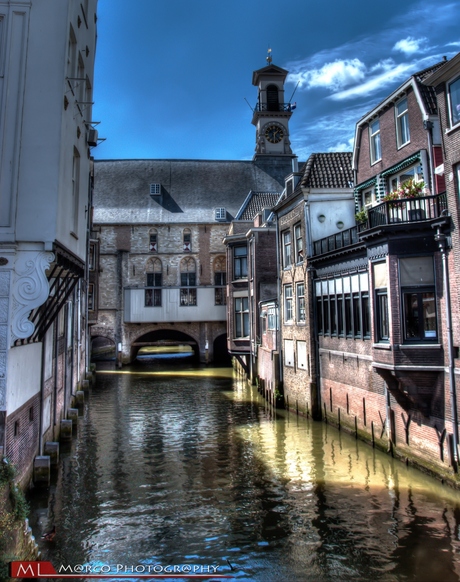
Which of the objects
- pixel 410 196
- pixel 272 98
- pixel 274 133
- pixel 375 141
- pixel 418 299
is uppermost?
pixel 272 98

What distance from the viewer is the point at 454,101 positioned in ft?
40.5

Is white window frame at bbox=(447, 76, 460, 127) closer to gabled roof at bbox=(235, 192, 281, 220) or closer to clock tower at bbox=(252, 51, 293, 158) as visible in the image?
gabled roof at bbox=(235, 192, 281, 220)

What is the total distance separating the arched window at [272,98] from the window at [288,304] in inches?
1445

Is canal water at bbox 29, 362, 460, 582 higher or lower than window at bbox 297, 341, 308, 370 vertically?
lower

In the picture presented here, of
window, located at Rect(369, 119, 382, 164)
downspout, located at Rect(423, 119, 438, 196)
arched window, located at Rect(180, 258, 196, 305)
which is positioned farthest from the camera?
arched window, located at Rect(180, 258, 196, 305)

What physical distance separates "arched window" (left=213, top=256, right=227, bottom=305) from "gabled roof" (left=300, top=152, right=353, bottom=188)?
84.4 feet

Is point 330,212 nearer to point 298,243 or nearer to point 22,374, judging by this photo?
point 298,243

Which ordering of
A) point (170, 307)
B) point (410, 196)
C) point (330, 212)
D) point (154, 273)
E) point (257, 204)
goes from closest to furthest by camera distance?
1. point (410, 196)
2. point (330, 212)
3. point (257, 204)
4. point (170, 307)
5. point (154, 273)

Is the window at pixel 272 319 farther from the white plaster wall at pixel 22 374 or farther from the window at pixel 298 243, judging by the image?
the white plaster wall at pixel 22 374

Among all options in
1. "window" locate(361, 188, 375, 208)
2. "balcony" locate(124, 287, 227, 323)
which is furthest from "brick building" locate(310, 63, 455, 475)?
"balcony" locate(124, 287, 227, 323)

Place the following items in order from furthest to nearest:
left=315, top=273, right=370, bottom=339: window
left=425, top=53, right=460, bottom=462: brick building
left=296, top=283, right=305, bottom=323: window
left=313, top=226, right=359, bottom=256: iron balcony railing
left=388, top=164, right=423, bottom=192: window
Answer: left=296, top=283, right=305, bottom=323: window
left=313, top=226, right=359, bottom=256: iron balcony railing
left=315, top=273, right=370, bottom=339: window
left=388, top=164, right=423, bottom=192: window
left=425, top=53, right=460, bottom=462: brick building

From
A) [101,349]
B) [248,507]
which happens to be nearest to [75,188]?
[248,507]

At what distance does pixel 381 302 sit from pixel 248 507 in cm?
A: 708

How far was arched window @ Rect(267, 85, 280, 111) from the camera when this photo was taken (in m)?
54.6
